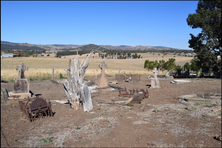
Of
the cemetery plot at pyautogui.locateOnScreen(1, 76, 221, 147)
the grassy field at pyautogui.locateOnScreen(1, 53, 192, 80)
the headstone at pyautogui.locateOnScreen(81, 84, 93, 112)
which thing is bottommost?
the cemetery plot at pyautogui.locateOnScreen(1, 76, 221, 147)

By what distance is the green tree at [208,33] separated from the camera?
2286cm

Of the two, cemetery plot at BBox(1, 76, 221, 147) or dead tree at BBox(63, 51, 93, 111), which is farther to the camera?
dead tree at BBox(63, 51, 93, 111)

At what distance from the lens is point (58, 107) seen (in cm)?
978

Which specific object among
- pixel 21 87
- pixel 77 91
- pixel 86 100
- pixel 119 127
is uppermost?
pixel 77 91

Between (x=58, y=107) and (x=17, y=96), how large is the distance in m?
Result: 3.85

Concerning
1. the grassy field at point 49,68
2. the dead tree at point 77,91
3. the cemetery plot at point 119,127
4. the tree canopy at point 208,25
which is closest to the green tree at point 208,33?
the tree canopy at point 208,25

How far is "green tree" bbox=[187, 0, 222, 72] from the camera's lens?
22.9 m

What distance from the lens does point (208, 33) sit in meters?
23.5

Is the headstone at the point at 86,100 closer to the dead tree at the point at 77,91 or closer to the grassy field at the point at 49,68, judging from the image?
the dead tree at the point at 77,91

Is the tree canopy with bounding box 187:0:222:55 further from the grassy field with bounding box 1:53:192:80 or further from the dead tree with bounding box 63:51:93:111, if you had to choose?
the dead tree with bounding box 63:51:93:111

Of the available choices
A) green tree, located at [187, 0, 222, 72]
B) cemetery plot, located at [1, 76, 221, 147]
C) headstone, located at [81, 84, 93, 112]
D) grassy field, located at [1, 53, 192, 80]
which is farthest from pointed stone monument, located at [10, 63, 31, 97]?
green tree, located at [187, 0, 222, 72]

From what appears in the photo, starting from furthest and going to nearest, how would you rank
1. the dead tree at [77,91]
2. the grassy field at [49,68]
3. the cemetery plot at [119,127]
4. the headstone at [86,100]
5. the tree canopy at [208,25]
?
the grassy field at [49,68]
the tree canopy at [208,25]
the dead tree at [77,91]
the headstone at [86,100]
the cemetery plot at [119,127]

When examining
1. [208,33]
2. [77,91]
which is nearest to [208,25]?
[208,33]

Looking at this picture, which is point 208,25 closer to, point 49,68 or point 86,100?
point 86,100
